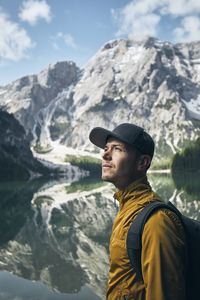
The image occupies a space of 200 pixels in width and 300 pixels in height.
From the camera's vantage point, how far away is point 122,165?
766 centimetres

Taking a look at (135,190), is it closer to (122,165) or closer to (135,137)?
(122,165)

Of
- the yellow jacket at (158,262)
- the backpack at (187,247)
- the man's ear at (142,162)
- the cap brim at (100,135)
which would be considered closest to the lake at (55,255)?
the cap brim at (100,135)

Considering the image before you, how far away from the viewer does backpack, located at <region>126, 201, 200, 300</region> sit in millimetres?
6352

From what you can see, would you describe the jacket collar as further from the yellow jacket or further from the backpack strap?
the backpack strap

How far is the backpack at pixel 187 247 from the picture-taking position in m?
6.35

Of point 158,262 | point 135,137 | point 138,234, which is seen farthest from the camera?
point 135,137

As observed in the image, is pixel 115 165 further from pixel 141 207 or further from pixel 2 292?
pixel 2 292

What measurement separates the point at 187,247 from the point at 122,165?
193cm

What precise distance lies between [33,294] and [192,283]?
1963cm

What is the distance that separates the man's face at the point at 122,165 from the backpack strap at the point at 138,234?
1.13 m

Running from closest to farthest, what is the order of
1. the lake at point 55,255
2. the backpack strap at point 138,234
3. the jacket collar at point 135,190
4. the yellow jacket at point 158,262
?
the yellow jacket at point 158,262 → the backpack strap at point 138,234 → the jacket collar at point 135,190 → the lake at point 55,255

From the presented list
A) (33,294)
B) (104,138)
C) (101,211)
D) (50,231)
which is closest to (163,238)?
(104,138)

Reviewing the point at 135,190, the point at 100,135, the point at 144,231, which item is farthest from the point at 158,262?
the point at 100,135

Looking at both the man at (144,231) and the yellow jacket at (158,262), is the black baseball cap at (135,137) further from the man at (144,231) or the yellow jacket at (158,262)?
the yellow jacket at (158,262)
